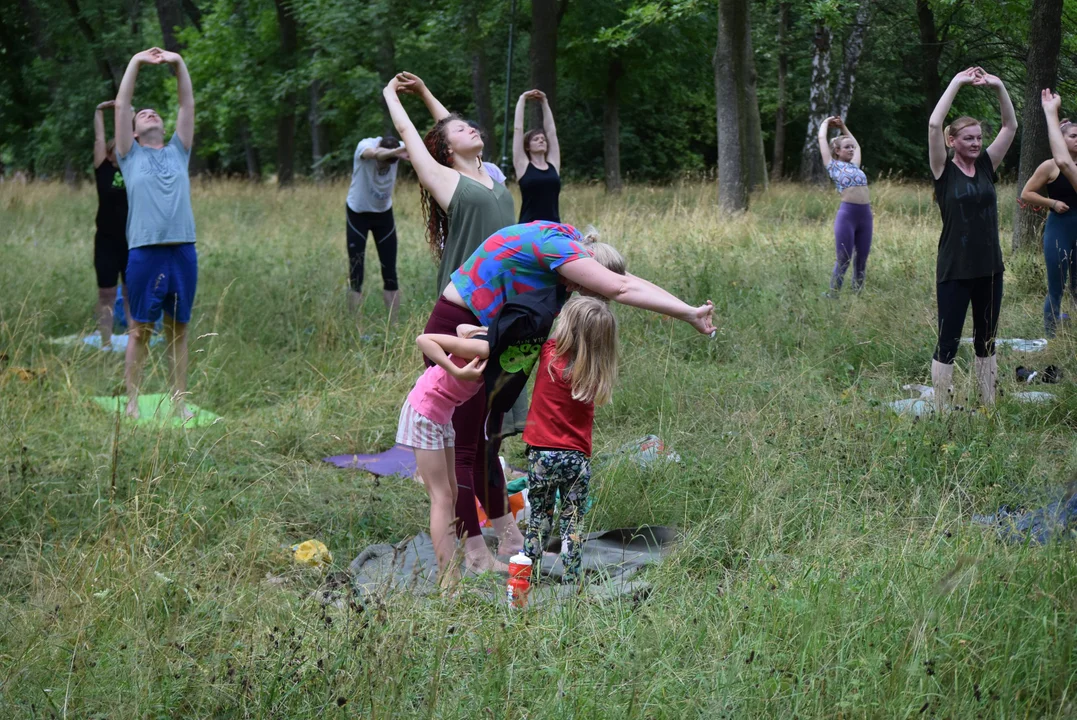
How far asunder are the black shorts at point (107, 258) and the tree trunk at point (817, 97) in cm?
1685

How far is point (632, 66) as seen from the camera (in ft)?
80.1

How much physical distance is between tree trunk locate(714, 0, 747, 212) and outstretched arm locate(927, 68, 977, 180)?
29.5 ft

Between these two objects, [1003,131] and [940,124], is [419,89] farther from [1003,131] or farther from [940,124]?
[1003,131]

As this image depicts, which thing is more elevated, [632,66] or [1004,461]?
[632,66]

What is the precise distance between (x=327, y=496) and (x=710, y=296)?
4.61 m

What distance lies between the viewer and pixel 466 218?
461 centimetres

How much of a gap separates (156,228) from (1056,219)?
6203mm

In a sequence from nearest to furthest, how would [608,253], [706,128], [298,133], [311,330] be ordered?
[608,253] < [311,330] < [706,128] < [298,133]

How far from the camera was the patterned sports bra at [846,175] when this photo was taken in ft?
31.6

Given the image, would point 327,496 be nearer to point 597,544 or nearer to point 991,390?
point 597,544

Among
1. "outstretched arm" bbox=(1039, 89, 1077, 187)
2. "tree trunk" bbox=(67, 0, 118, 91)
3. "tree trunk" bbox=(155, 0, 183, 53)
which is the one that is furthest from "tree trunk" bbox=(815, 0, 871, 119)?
"outstretched arm" bbox=(1039, 89, 1077, 187)

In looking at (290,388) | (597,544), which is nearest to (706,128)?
(290,388)

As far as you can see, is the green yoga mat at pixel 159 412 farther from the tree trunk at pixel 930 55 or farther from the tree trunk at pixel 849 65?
the tree trunk at pixel 849 65

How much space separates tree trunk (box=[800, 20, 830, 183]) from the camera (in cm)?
2297
